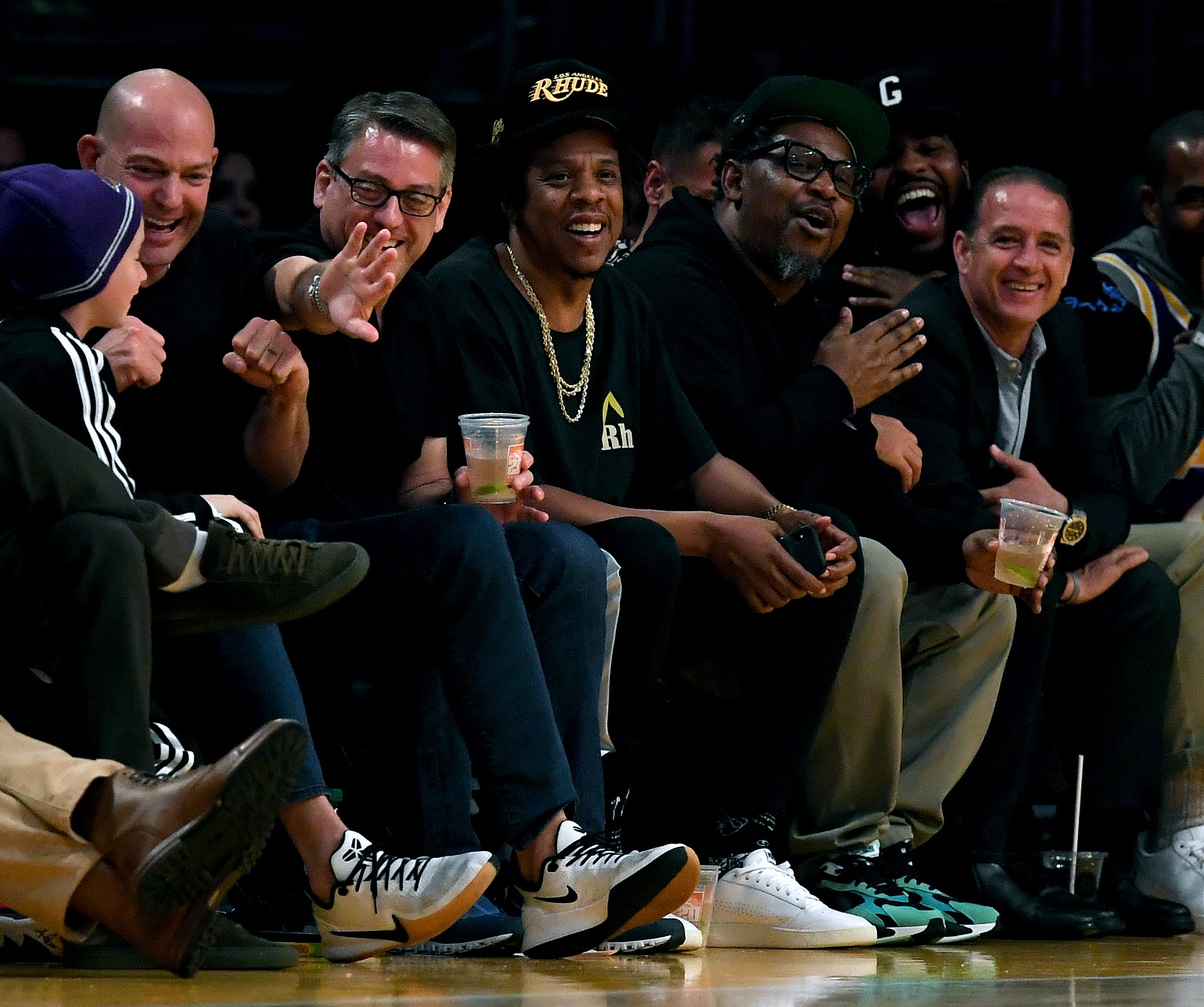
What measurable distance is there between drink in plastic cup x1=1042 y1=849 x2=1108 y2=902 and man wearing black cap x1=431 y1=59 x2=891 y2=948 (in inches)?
25.2

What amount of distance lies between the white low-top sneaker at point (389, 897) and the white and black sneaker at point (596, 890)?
12 cm

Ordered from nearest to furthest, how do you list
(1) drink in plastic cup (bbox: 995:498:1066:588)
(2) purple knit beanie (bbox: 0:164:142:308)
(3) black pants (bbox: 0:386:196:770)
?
(3) black pants (bbox: 0:386:196:770) < (2) purple knit beanie (bbox: 0:164:142:308) < (1) drink in plastic cup (bbox: 995:498:1066:588)

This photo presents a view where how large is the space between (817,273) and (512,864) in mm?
1602

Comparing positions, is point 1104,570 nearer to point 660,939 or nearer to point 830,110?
point 830,110

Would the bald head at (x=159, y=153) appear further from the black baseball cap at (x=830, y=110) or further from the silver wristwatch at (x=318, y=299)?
the black baseball cap at (x=830, y=110)

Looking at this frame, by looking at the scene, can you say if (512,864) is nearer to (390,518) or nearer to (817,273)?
(390,518)

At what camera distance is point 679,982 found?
261cm

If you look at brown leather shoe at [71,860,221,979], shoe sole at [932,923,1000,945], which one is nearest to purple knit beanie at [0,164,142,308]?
brown leather shoe at [71,860,221,979]

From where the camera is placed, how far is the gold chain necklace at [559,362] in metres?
3.46

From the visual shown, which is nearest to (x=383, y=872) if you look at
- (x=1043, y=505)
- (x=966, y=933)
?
(x=966, y=933)

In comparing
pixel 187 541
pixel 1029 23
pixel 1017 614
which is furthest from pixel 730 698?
pixel 1029 23

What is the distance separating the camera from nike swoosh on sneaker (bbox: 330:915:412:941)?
8.51ft

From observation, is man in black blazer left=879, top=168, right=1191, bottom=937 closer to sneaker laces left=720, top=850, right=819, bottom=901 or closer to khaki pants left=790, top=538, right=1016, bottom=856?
khaki pants left=790, top=538, right=1016, bottom=856

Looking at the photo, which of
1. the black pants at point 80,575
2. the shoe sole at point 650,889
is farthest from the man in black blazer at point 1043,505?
the black pants at point 80,575
